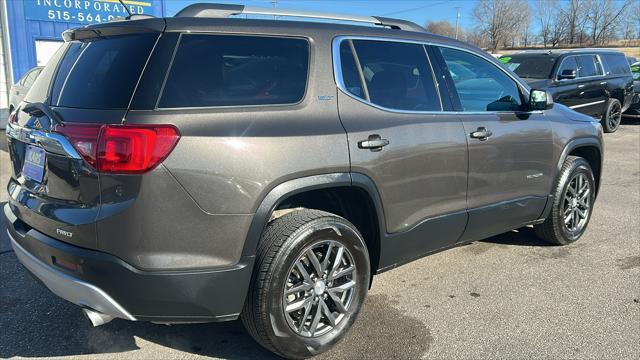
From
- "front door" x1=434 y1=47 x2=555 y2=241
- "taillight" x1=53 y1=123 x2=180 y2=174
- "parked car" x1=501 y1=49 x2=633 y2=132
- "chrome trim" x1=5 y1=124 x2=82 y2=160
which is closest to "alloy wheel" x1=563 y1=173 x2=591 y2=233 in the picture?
"front door" x1=434 y1=47 x2=555 y2=241

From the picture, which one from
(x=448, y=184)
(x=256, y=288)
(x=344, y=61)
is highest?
(x=344, y=61)

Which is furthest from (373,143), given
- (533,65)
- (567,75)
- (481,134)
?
(533,65)

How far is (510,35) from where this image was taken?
75.0 meters

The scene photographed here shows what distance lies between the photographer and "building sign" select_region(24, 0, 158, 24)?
11125 millimetres

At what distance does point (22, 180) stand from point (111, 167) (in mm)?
941

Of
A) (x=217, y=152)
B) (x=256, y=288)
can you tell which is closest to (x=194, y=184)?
(x=217, y=152)

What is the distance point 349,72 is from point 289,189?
0.88 metres

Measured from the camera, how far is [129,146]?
2.43 metres

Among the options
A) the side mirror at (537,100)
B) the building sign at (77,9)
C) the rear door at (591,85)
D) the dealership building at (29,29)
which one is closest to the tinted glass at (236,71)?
the side mirror at (537,100)

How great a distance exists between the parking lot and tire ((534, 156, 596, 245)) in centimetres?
15

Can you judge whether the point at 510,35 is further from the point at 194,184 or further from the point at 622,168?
the point at 194,184

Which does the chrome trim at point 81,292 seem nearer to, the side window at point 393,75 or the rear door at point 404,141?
the rear door at point 404,141

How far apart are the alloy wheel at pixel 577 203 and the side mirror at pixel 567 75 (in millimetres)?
6138

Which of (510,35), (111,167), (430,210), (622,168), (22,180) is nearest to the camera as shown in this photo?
(111,167)
